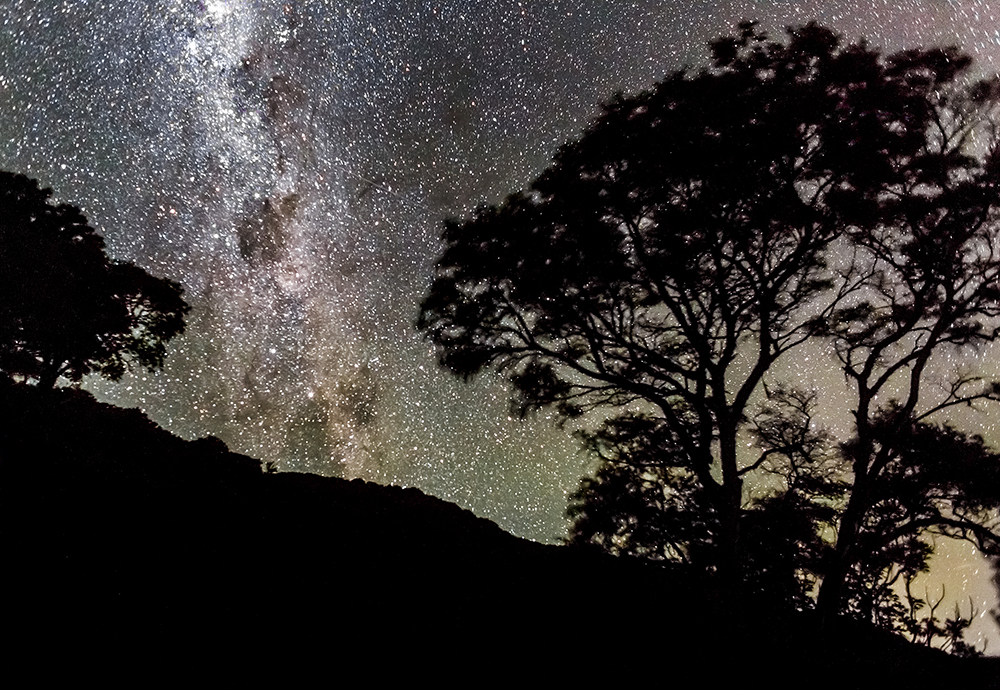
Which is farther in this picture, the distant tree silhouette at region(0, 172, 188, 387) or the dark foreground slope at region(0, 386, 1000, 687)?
the distant tree silhouette at region(0, 172, 188, 387)

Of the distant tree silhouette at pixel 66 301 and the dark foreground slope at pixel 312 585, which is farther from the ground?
the distant tree silhouette at pixel 66 301

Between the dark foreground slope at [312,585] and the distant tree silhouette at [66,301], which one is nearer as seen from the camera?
the dark foreground slope at [312,585]

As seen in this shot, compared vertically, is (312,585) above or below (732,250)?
below

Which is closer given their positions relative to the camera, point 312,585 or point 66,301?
point 312,585

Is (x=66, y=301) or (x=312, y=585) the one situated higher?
(x=66, y=301)

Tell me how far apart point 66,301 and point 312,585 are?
8079mm

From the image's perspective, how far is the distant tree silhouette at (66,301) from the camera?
9109 mm

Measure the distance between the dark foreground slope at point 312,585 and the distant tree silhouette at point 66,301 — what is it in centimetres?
234

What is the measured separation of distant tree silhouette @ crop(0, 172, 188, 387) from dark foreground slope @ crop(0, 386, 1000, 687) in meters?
2.34

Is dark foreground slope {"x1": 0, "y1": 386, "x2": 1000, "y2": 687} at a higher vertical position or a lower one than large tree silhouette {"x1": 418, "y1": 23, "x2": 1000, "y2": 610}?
lower

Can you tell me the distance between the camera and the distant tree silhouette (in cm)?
911

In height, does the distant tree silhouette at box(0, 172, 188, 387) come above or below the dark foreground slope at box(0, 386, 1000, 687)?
above

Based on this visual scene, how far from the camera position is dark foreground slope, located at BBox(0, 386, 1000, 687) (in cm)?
373

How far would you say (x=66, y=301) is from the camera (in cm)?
978
